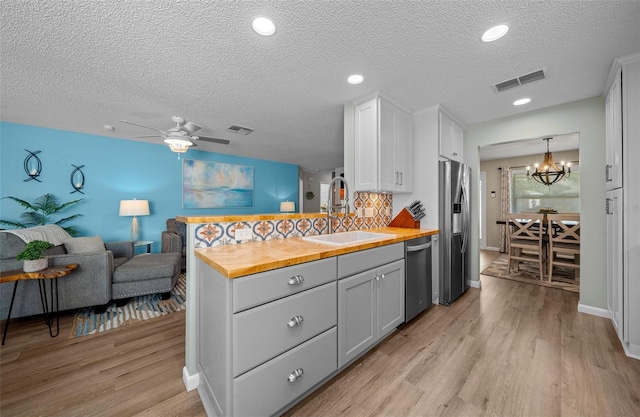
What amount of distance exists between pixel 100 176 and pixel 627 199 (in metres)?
6.82

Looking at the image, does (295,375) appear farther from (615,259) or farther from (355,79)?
(615,259)

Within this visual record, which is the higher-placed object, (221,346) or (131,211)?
(131,211)

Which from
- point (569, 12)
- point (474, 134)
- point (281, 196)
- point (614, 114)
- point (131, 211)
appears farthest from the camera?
point (281, 196)

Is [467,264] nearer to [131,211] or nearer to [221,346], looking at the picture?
[221,346]

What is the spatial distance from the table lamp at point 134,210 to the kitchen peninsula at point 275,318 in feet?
12.2

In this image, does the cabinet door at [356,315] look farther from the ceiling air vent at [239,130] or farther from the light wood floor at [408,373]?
the ceiling air vent at [239,130]

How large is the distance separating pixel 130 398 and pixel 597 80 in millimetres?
4549

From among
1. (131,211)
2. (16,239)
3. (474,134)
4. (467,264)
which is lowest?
(467,264)

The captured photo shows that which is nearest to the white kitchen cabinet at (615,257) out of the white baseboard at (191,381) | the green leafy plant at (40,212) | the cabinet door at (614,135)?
the cabinet door at (614,135)

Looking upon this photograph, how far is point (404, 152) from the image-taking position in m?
2.93

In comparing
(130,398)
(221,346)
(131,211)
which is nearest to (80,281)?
(130,398)

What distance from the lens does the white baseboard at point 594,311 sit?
251cm

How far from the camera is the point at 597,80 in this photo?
226 centimetres

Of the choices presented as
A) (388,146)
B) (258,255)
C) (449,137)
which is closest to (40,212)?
(258,255)
